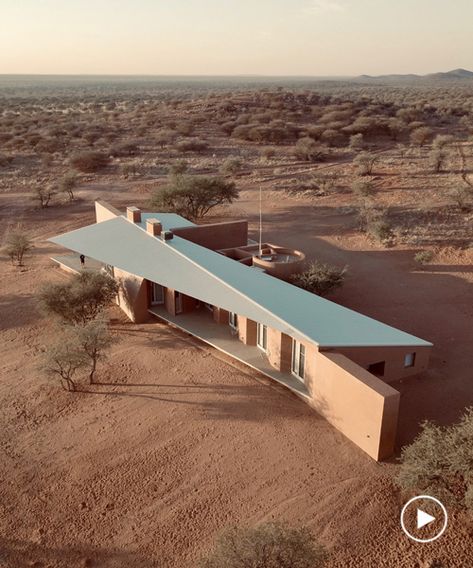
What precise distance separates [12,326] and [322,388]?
39.0ft

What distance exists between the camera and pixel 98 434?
13133 mm

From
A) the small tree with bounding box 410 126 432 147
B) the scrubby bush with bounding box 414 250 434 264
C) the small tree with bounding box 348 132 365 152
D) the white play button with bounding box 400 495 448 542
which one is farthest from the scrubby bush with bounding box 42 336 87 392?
the small tree with bounding box 410 126 432 147

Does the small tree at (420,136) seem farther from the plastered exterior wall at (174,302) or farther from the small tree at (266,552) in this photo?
the small tree at (266,552)

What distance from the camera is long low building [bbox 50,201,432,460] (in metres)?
12.5

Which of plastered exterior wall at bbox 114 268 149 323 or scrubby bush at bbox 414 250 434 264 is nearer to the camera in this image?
plastered exterior wall at bbox 114 268 149 323

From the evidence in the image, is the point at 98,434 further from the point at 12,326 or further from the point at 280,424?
the point at 12,326

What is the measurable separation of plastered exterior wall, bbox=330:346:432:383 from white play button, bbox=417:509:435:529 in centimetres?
432

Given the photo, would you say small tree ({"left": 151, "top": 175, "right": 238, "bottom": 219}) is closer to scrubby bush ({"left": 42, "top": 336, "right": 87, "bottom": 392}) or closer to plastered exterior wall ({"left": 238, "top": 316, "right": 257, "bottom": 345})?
plastered exterior wall ({"left": 238, "top": 316, "right": 257, "bottom": 345})

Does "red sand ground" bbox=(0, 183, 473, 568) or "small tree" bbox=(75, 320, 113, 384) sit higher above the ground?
"small tree" bbox=(75, 320, 113, 384)

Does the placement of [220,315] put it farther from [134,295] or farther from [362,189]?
[362,189]

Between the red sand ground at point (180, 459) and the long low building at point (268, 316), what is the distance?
0.61 m

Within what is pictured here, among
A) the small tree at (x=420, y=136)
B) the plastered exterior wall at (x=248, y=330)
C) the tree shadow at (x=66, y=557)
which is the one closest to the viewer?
the tree shadow at (x=66, y=557)

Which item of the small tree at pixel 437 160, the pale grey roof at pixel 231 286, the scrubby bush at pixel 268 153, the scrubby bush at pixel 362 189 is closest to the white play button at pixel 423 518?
the pale grey roof at pixel 231 286

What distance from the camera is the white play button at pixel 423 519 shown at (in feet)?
33.5
